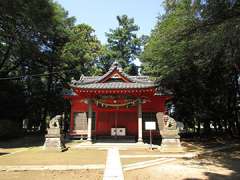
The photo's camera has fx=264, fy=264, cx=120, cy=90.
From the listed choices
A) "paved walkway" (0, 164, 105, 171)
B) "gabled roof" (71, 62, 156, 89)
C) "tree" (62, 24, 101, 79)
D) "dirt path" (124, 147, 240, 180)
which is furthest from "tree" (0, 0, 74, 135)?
"dirt path" (124, 147, 240, 180)

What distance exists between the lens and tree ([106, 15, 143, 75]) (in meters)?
40.7

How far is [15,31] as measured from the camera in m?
23.0

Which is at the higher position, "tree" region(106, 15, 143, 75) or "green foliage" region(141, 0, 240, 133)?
"tree" region(106, 15, 143, 75)

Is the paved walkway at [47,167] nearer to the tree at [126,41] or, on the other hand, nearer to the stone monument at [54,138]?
the stone monument at [54,138]

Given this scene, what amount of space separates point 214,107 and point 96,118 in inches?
448

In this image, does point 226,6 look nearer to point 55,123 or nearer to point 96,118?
point 55,123

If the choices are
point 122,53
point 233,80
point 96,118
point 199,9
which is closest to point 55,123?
point 96,118

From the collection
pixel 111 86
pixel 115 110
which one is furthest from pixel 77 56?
pixel 111 86

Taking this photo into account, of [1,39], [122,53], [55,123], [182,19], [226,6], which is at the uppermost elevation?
[122,53]

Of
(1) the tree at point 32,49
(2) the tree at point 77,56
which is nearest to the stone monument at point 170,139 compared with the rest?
(1) the tree at point 32,49

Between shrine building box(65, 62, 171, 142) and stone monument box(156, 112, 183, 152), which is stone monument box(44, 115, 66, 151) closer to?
shrine building box(65, 62, 171, 142)

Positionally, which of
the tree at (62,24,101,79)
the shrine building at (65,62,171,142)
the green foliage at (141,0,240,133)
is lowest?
the shrine building at (65,62,171,142)

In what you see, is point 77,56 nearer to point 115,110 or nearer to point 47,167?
point 115,110

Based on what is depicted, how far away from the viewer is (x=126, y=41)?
1657 inches
